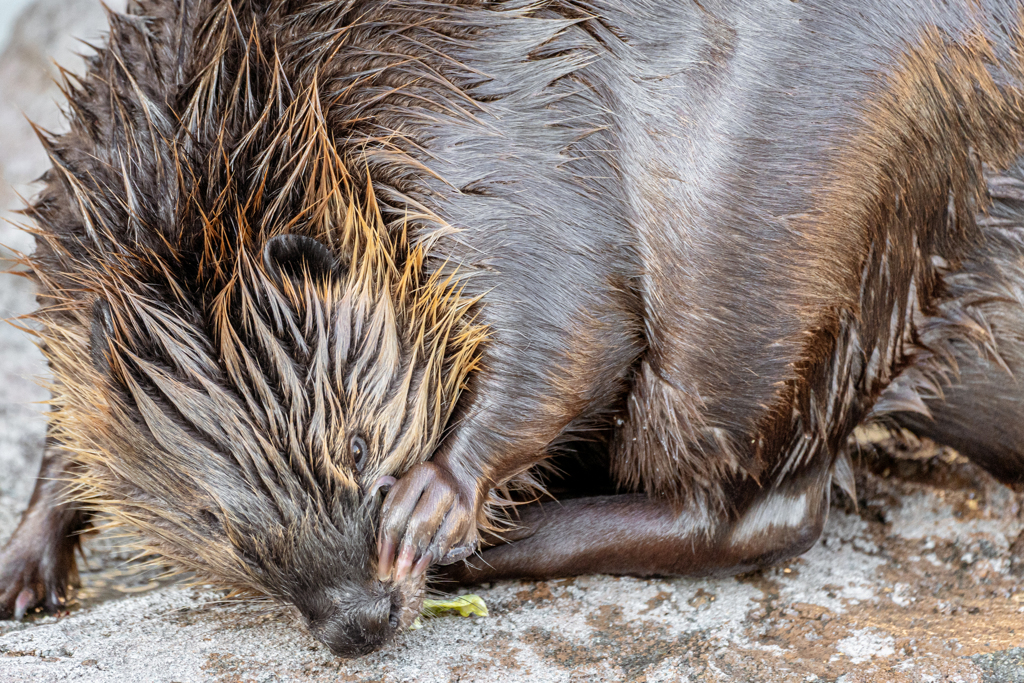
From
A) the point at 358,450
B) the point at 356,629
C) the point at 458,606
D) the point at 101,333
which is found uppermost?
the point at 101,333

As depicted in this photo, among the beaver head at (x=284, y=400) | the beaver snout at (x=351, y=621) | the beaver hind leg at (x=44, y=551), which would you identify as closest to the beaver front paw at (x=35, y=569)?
the beaver hind leg at (x=44, y=551)

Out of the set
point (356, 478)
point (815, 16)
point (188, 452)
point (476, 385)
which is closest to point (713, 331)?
point (476, 385)

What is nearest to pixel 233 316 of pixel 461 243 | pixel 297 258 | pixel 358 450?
pixel 297 258

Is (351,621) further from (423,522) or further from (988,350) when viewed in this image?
(988,350)

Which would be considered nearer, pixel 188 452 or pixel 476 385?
pixel 188 452

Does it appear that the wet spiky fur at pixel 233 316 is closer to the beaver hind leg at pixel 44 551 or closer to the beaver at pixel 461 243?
the beaver at pixel 461 243

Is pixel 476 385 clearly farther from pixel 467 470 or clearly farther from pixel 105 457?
pixel 105 457

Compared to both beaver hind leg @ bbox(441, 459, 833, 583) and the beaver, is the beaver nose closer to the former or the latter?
the beaver
